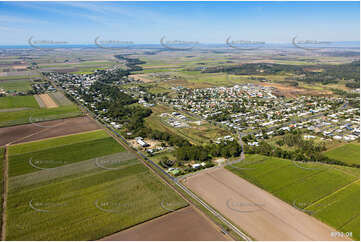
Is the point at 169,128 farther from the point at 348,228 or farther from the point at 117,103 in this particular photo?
the point at 348,228

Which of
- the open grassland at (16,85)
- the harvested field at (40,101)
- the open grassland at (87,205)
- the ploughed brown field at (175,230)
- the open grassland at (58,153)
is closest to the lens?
the ploughed brown field at (175,230)

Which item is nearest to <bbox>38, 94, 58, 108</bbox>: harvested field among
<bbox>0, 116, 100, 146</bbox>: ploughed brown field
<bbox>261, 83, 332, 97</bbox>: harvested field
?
<bbox>0, 116, 100, 146</bbox>: ploughed brown field

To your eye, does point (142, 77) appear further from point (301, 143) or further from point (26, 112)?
point (301, 143)

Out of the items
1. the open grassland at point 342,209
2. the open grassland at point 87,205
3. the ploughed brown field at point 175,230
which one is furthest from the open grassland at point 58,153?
the open grassland at point 342,209

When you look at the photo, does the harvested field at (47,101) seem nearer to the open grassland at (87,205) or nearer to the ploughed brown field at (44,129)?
the ploughed brown field at (44,129)

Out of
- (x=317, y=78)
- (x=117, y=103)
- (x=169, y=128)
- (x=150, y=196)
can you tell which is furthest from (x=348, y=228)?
(x=317, y=78)

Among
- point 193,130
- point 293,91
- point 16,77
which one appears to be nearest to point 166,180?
point 193,130

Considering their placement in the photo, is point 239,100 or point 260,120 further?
point 239,100
